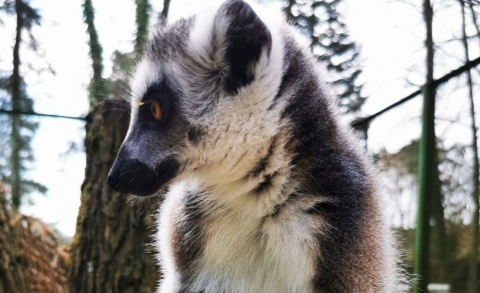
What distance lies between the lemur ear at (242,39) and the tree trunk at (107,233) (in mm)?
1232

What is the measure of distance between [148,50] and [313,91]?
2.12 feet

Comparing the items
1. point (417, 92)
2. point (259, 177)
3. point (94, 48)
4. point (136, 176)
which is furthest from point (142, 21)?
point (417, 92)

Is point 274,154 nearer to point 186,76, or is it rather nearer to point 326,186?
point 326,186

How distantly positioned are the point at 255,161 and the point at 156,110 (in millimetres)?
372

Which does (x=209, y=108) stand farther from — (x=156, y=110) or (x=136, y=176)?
(x=136, y=176)

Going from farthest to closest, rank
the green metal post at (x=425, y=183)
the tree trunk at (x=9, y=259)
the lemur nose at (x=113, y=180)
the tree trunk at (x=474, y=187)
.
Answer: the tree trunk at (x=9, y=259)
the green metal post at (x=425, y=183)
the tree trunk at (x=474, y=187)
the lemur nose at (x=113, y=180)

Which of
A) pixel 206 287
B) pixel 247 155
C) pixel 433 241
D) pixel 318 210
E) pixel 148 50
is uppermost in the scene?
pixel 148 50

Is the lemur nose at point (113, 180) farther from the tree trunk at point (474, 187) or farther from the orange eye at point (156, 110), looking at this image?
the tree trunk at point (474, 187)

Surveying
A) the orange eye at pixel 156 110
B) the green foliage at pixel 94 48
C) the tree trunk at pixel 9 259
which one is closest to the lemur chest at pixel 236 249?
the orange eye at pixel 156 110

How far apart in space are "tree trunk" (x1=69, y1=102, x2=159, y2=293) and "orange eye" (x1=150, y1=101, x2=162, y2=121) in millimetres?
1096

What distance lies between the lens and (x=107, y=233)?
282 centimetres

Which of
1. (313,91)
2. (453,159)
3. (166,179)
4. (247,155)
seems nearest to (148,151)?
(166,179)

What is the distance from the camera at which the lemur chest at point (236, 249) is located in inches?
62.2

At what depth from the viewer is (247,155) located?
164 centimetres
